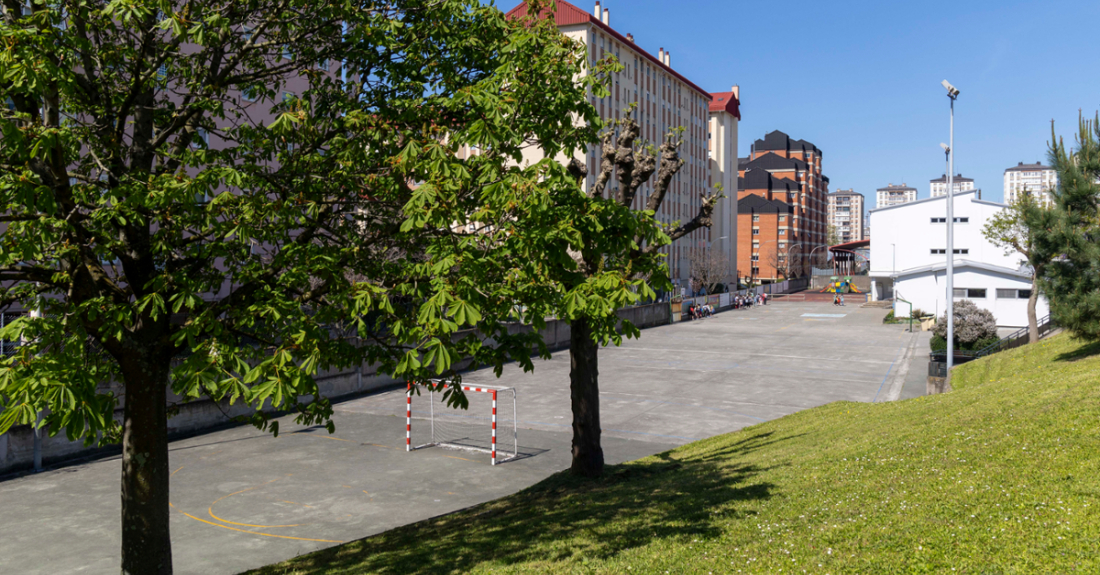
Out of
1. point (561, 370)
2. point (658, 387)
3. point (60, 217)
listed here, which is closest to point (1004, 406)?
point (60, 217)

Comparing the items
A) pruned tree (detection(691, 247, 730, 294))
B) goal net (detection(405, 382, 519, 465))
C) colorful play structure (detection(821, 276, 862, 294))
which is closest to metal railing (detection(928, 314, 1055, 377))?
goal net (detection(405, 382, 519, 465))

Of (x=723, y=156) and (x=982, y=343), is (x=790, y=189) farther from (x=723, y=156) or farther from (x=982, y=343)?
(x=982, y=343)

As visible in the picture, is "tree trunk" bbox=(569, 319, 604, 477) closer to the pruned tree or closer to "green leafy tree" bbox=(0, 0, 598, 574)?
"green leafy tree" bbox=(0, 0, 598, 574)

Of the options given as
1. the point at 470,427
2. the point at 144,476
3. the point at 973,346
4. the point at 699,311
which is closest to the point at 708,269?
the point at 699,311

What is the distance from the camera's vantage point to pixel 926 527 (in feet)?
23.7

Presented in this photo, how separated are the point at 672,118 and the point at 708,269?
17.2 metres

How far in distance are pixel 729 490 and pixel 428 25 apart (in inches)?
287

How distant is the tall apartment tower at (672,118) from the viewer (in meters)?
67.0

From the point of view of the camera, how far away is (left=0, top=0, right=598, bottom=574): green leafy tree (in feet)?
22.0

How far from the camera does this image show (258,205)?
7965 millimetres

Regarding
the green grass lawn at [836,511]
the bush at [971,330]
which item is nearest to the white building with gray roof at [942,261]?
the bush at [971,330]

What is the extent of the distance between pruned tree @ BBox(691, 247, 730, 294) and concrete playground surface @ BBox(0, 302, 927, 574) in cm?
4858

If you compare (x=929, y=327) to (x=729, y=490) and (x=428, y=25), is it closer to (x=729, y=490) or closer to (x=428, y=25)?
(x=729, y=490)

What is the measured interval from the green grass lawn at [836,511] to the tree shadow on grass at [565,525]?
40 millimetres
